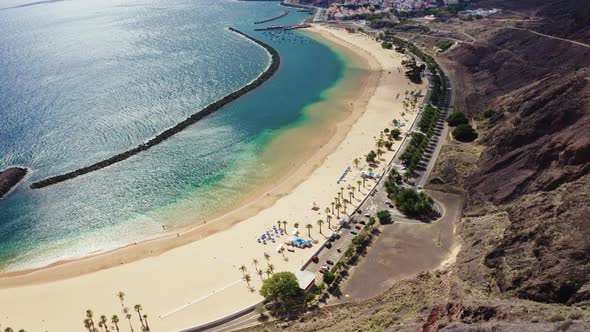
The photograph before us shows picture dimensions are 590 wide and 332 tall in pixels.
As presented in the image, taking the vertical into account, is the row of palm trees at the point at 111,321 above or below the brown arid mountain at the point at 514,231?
below

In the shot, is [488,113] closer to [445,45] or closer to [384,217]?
[384,217]

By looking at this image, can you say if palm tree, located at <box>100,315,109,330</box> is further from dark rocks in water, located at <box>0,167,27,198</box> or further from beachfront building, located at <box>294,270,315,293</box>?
dark rocks in water, located at <box>0,167,27,198</box>

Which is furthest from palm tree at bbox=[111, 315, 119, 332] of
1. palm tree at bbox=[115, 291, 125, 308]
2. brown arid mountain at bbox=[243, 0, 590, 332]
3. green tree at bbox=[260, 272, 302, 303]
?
brown arid mountain at bbox=[243, 0, 590, 332]

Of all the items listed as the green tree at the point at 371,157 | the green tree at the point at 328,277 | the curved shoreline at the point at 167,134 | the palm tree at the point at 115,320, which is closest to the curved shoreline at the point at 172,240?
the green tree at the point at 371,157

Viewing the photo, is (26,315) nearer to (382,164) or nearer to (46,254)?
(46,254)

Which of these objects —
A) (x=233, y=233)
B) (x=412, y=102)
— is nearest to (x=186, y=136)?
A: (x=233, y=233)

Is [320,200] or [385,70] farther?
[385,70]

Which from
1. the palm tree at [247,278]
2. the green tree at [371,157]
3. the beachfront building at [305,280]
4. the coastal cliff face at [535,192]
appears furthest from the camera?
the green tree at [371,157]

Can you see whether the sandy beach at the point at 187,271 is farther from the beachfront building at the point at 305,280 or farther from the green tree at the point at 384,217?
the green tree at the point at 384,217
